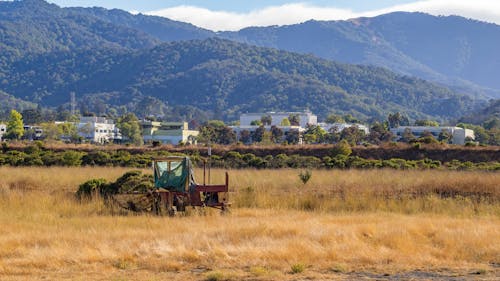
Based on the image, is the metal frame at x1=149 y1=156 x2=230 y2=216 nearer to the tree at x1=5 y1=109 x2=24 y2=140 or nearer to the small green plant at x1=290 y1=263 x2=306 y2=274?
the small green plant at x1=290 y1=263 x2=306 y2=274

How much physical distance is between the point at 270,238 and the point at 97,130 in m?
145

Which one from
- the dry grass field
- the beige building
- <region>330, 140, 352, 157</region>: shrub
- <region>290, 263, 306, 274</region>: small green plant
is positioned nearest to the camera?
<region>290, 263, 306, 274</region>: small green plant

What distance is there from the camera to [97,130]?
155875 millimetres

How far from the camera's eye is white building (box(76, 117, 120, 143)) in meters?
146

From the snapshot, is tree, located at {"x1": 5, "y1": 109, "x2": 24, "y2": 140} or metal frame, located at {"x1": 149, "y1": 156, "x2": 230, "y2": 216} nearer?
metal frame, located at {"x1": 149, "y1": 156, "x2": 230, "y2": 216}

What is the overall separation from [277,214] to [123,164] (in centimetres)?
2302

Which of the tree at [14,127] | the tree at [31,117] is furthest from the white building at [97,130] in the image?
the tree at [14,127]

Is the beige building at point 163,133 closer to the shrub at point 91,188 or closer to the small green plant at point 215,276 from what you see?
the shrub at point 91,188

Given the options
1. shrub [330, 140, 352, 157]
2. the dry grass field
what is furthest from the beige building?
the dry grass field

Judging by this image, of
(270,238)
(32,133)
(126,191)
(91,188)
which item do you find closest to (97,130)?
(32,133)

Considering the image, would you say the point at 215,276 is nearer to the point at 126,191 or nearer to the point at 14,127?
the point at 126,191

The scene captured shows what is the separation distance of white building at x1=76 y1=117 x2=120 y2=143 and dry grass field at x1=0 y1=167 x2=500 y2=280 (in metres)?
122

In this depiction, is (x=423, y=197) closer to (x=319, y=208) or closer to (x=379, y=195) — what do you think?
(x=379, y=195)

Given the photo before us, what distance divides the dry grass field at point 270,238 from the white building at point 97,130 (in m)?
122
